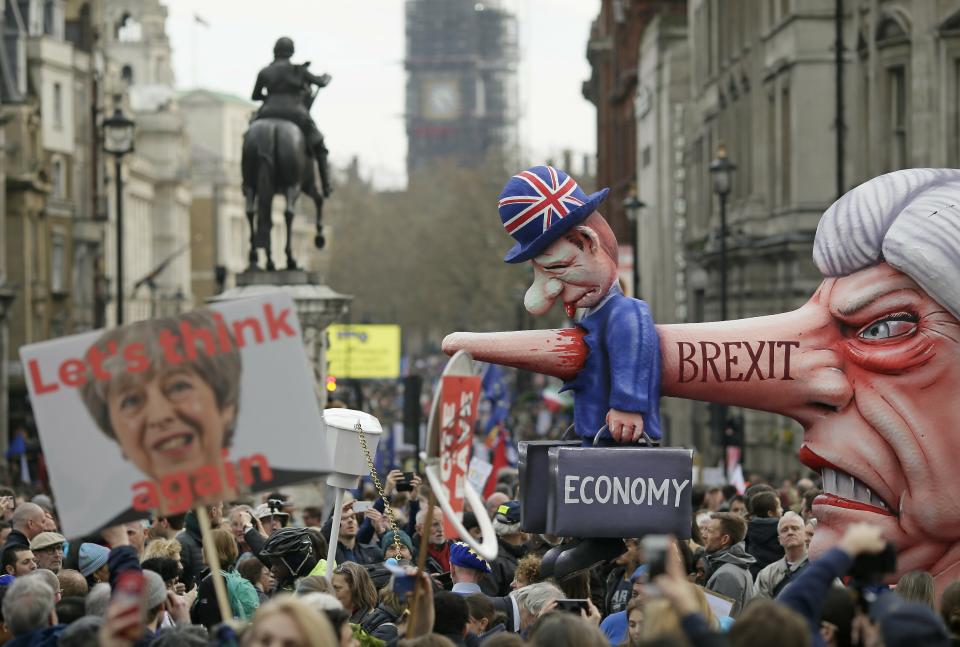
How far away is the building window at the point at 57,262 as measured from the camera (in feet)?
211

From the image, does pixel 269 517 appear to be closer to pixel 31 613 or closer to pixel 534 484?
pixel 534 484

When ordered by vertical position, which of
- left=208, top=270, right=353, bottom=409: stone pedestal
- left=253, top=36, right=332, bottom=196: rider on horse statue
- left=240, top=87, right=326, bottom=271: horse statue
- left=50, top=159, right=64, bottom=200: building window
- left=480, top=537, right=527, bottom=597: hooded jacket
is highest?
left=50, top=159, right=64, bottom=200: building window

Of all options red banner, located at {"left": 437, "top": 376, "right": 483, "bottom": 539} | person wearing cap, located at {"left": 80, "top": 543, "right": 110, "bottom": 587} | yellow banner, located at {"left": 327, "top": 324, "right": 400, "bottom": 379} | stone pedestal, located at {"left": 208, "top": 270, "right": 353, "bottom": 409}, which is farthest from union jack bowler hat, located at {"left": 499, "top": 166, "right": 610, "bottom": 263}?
yellow banner, located at {"left": 327, "top": 324, "right": 400, "bottom": 379}

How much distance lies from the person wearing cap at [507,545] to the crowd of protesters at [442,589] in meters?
0.01

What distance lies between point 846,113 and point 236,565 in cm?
2537

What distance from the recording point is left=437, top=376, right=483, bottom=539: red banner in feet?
30.4

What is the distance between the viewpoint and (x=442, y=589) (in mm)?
10195

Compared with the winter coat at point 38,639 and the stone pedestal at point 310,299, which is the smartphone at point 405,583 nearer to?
the winter coat at point 38,639

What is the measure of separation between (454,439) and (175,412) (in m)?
1.33

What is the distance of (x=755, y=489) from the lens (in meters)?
14.3

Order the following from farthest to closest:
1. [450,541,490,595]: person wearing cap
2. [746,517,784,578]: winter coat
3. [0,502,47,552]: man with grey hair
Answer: [746,517,784,578]: winter coat < [0,502,47,552]: man with grey hair < [450,541,490,595]: person wearing cap

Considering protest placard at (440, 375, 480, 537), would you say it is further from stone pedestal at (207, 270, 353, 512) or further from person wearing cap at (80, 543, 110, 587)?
stone pedestal at (207, 270, 353, 512)

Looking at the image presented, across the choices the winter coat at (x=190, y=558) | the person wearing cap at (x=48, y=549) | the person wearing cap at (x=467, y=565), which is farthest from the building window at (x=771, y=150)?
the person wearing cap at (x=48, y=549)

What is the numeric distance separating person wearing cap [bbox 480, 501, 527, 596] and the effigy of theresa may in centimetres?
224
